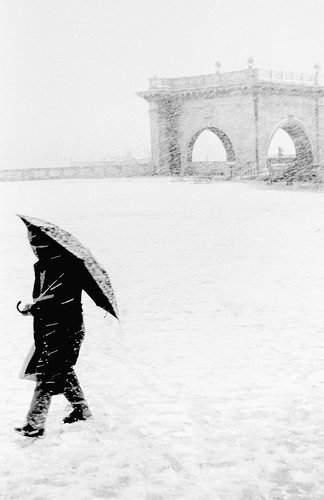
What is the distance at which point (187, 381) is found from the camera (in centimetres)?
621

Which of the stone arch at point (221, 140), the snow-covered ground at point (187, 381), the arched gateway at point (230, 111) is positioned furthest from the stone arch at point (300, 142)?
the snow-covered ground at point (187, 381)

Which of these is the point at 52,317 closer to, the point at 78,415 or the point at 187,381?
the point at 78,415

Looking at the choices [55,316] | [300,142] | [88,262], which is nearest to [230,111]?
[300,142]

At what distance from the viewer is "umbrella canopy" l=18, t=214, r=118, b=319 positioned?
4.99 metres

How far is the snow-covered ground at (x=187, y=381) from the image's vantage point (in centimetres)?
436

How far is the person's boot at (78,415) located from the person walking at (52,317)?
0.29m

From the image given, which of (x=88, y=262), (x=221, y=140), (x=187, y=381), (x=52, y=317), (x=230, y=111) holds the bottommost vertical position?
(x=187, y=381)

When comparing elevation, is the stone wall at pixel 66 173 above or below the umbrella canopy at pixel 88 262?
above

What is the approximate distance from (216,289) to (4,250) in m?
5.91

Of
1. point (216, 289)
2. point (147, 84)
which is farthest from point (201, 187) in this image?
point (216, 289)

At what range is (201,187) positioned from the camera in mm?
30328

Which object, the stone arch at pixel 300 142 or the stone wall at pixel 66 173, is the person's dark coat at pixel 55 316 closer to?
the stone wall at pixel 66 173

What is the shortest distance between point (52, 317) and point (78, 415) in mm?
892

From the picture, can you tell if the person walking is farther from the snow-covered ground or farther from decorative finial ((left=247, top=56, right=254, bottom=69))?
decorative finial ((left=247, top=56, right=254, bottom=69))
